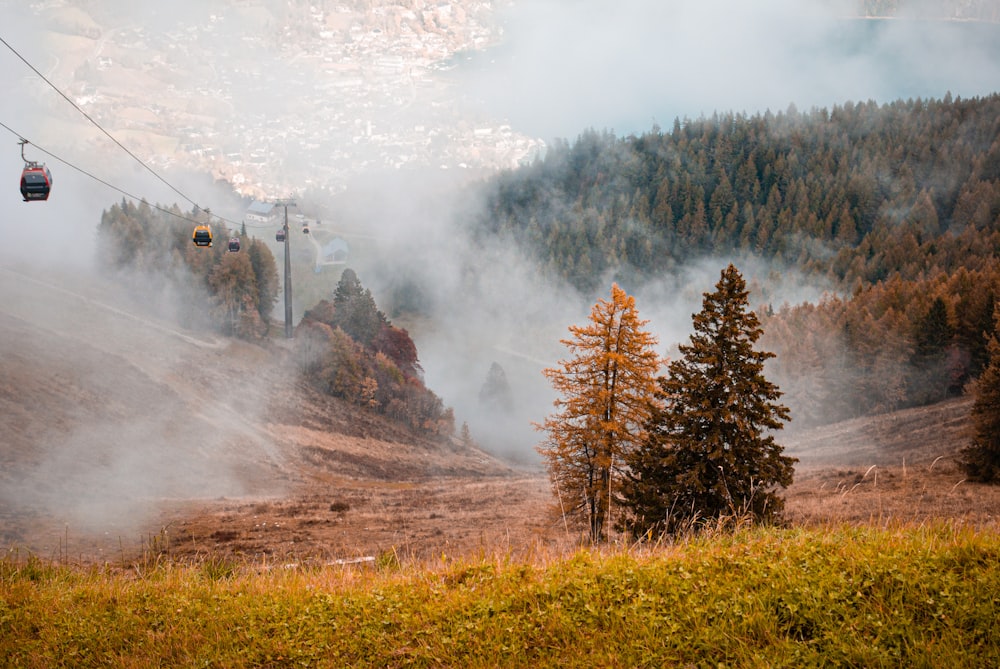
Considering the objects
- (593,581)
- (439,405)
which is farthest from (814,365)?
(593,581)

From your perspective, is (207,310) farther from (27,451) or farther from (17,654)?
(17,654)

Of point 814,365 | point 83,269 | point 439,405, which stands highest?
point 83,269

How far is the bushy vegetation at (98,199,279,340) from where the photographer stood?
286 feet

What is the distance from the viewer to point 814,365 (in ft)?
287

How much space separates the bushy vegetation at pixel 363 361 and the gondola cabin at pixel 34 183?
56256 millimetres

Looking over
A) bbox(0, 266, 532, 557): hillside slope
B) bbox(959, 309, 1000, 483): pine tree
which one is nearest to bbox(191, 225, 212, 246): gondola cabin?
bbox(0, 266, 532, 557): hillside slope

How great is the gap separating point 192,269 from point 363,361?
96.6 feet

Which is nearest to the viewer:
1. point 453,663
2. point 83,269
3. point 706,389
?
point 453,663

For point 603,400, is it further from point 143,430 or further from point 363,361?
point 363,361

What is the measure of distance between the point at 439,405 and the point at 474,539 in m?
64.4

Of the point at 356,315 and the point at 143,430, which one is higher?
the point at 356,315

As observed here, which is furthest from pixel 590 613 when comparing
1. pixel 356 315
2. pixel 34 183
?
pixel 356 315

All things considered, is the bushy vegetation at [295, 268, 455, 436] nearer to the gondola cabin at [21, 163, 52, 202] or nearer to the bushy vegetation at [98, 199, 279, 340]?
Result: the bushy vegetation at [98, 199, 279, 340]

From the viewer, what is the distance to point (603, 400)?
25.5m
